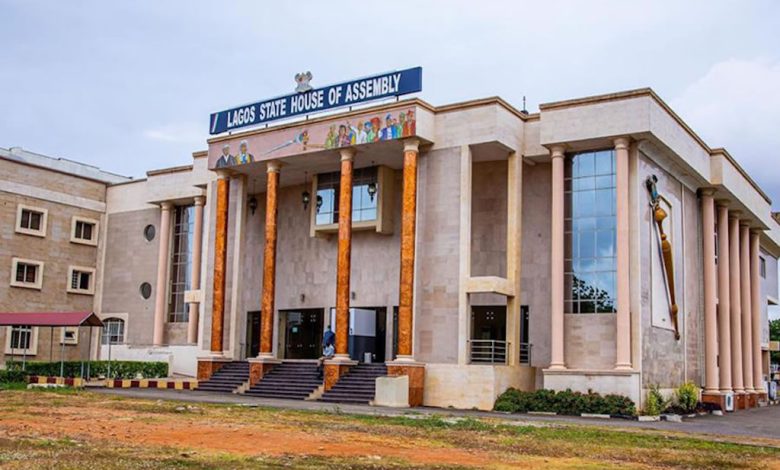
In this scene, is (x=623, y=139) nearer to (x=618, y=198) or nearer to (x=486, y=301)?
(x=618, y=198)

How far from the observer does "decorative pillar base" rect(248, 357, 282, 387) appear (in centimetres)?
3100

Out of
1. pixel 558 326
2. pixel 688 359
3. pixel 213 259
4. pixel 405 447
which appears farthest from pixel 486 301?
pixel 405 447

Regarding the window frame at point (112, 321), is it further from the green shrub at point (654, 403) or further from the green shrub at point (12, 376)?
the green shrub at point (654, 403)

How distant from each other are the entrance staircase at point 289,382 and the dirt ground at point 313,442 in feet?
25.3

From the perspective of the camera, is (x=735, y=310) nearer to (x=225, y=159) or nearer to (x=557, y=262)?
(x=557, y=262)

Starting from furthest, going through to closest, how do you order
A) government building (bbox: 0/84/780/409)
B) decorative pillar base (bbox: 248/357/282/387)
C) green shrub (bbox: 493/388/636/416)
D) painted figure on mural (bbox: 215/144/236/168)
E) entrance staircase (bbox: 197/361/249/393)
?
painted figure on mural (bbox: 215/144/236/168)
entrance staircase (bbox: 197/361/249/393)
decorative pillar base (bbox: 248/357/282/387)
government building (bbox: 0/84/780/409)
green shrub (bbox: 493/388/636/416)

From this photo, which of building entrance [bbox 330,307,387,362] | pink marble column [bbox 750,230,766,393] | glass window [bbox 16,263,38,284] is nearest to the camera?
building entrance [bbox 330,307,387,362]

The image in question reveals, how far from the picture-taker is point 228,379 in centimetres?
3209

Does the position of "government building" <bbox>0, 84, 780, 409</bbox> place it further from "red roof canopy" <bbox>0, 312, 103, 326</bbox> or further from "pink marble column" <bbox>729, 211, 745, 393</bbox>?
"red roof canopy" <bbox>0, 312, 103, 326</bbox>

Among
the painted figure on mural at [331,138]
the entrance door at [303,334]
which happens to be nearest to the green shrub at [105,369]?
the entrance door at [303,334]

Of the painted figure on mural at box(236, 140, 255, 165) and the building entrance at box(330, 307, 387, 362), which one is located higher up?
the painted figure on mural at box(236, 140, 255, 165)

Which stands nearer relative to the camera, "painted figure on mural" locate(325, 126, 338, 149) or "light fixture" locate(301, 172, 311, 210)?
"painted figure on mural" locate(325, 126, 338, 149)

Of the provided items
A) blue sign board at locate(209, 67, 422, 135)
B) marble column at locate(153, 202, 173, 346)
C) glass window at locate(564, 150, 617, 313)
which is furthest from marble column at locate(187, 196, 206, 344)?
glass window at locate(564, 150, 617, 313)

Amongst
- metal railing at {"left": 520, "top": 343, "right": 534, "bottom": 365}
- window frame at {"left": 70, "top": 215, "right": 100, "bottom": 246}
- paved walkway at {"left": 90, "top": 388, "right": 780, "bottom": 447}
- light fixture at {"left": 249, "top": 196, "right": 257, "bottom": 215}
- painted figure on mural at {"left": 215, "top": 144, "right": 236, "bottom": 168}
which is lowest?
paved walkway at {"left": 90, "top": 388, "right": 780, "bottom": 447}
